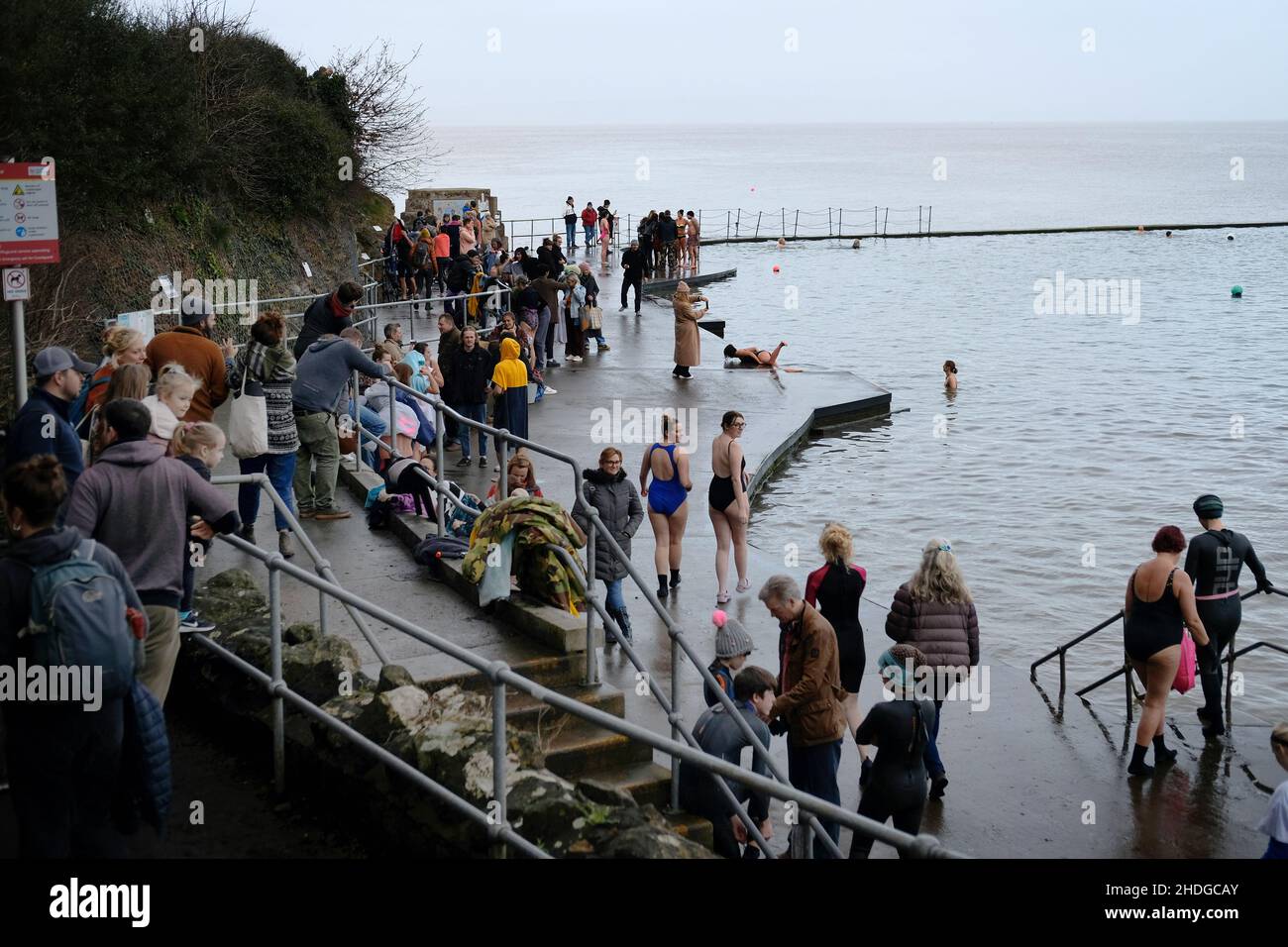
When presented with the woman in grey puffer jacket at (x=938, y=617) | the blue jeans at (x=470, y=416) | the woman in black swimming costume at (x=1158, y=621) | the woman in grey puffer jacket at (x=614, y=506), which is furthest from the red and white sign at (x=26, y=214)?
the woman in black swimming costume at (x=1158, y=621)

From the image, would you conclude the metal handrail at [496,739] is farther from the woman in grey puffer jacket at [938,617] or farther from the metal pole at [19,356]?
the metal pole at [19,356]

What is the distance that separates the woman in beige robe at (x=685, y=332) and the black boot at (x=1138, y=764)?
14333 mm

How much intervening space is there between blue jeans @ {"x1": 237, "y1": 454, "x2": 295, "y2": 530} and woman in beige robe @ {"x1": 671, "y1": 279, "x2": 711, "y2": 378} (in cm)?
1355

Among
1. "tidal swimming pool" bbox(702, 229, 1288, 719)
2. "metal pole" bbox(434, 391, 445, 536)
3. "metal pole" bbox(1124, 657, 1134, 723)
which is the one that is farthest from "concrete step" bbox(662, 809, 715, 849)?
"tidal swimming pool" bbox(702, 229, 1288, 719)

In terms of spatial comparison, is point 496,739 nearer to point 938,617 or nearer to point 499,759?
point 499,759

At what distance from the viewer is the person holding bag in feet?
31.1

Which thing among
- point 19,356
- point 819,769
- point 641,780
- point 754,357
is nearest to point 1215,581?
point 819,769

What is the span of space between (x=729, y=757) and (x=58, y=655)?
3.75 meters

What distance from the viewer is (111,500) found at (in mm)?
5953

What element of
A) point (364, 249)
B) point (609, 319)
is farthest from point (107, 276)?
point (364, 249)

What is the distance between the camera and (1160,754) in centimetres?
1022

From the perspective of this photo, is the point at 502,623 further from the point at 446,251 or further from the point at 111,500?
the point at 446,251

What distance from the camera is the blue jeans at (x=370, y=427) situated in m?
12.7

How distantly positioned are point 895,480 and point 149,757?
17237mm
